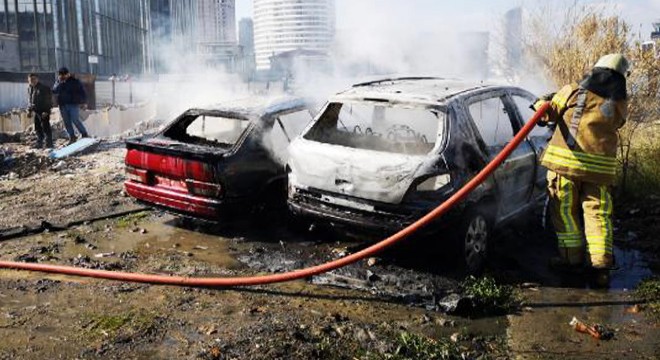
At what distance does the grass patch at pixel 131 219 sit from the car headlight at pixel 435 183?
3477mm

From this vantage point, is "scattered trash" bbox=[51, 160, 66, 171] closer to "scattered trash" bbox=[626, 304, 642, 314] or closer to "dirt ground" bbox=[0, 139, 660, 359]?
"dirt ground" bbox=[0, 139, 660, 359]

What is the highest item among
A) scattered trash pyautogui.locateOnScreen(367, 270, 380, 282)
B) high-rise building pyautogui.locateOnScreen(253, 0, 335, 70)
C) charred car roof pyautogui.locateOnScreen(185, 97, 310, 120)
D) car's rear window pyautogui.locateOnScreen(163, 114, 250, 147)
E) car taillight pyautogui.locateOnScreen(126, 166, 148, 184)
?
high-rise building pyautogui.locateOnScreen(253, 0, 335, 70)

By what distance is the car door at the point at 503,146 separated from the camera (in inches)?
190

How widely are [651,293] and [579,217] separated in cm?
91

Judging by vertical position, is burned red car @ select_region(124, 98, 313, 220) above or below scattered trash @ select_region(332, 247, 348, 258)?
above

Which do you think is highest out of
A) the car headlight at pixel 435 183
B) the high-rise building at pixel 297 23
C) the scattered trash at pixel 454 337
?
the high-rise building at pixel 297 23

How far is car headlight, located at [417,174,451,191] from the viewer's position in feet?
14.5

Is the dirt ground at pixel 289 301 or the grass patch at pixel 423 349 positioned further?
the dirt ground at pixel 289 301

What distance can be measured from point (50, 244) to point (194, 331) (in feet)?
8.80

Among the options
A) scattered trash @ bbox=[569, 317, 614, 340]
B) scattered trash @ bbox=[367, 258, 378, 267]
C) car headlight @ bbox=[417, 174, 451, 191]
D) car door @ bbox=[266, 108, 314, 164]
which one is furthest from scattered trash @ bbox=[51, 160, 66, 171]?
scattered trash @ bbox=[569, 317, 614, 340]

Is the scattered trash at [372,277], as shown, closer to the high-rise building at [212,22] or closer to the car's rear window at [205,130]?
the car's rear window at [205,130]

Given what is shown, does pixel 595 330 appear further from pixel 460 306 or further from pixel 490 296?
pixel 460 306

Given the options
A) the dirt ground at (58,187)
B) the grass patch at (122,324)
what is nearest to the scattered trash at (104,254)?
the dirt ground at (58,187)

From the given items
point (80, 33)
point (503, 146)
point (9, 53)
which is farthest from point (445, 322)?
point (80, 33)
